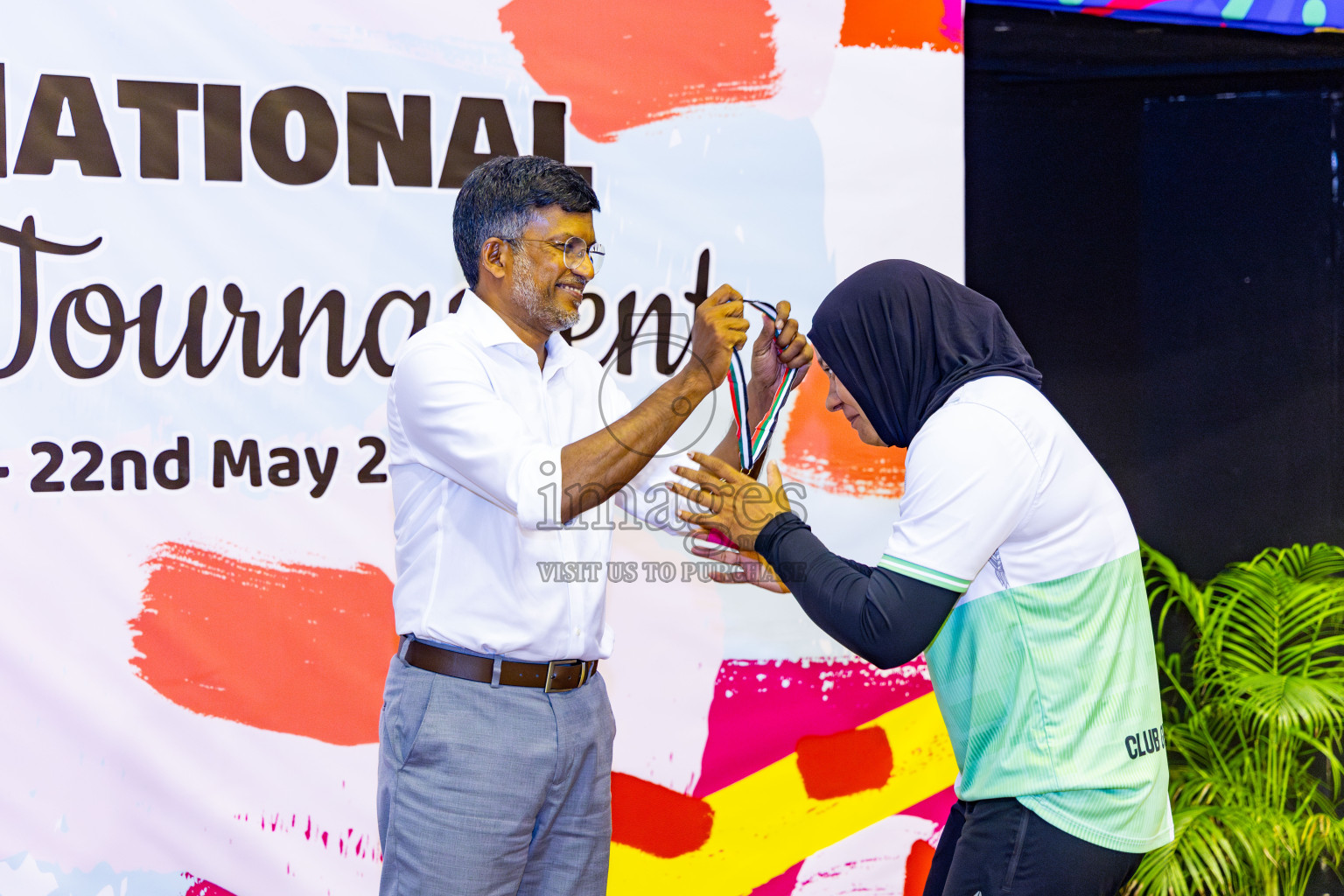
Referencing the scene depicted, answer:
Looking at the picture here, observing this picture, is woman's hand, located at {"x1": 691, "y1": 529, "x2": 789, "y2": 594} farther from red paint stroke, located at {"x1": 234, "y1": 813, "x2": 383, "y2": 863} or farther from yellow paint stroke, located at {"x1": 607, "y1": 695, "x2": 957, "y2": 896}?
red paint stroke, located at {"x1": 234, "y1": 813, "x2": 383, "y2": 863}

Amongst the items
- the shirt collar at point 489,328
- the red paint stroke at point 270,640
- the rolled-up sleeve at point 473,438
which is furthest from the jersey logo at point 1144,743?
the red paint stroke at point 270,640

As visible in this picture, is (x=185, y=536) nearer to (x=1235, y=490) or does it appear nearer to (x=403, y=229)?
(x=403, y=229)

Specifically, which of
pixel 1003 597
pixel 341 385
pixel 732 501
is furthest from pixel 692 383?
pixel 341 385

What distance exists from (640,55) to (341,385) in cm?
116

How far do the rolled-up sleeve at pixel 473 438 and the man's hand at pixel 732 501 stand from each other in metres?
0.22

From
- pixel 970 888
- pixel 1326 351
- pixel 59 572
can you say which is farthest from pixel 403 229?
pixel 1326 351

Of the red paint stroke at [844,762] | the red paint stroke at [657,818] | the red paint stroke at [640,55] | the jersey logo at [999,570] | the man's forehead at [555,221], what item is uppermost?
the red paint stroke at [640,55]

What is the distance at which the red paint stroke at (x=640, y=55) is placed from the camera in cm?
285

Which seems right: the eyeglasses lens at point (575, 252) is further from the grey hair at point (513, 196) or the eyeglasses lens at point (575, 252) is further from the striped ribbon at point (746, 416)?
the striped ribbon at point (746, 416)

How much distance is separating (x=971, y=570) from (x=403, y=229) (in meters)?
1.83

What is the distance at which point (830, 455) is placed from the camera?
10.0 feet

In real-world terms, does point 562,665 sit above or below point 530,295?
below

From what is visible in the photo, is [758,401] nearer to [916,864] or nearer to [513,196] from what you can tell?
[513,196]

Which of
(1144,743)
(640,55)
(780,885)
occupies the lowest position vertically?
(780,885)
